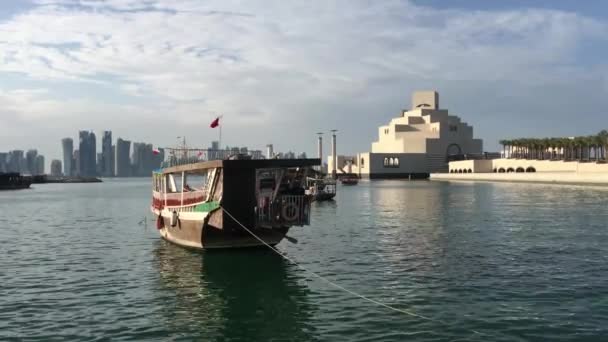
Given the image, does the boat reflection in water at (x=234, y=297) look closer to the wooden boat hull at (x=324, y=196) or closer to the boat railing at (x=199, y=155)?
the boat railing at (x=199, y=155)

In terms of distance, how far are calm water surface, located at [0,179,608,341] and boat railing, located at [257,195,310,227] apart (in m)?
1.80

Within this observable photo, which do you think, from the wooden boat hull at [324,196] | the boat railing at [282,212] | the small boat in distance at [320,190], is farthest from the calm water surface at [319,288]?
the wooden boat hull at [324,196]

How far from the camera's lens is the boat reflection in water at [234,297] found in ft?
49.5

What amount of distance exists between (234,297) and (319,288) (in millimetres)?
3218

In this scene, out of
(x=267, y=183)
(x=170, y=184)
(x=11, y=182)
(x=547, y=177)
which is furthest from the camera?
(x=11, y=182)

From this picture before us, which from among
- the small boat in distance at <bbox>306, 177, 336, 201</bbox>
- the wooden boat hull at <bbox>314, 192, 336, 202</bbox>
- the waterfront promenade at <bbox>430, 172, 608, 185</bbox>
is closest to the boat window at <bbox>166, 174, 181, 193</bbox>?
the small boat in distance at <bbox>306, 177, 336, 201</bbox>

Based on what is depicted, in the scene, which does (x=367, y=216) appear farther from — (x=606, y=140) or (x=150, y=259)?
(x=606, y=140)

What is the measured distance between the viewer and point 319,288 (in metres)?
20.2

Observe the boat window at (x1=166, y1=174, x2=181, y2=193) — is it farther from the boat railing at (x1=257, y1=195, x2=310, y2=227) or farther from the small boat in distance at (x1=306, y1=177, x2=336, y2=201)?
the small boat in distance at (x1=306, y1=177, x2=336, y2=201)

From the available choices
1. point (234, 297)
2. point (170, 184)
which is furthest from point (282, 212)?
point (170, 184)

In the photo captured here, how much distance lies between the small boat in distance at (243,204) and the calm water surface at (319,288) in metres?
0.97

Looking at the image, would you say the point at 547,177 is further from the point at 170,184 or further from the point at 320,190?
the point at 170,184

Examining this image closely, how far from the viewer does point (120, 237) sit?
3775 centimetres

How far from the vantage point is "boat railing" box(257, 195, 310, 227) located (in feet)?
85.6
